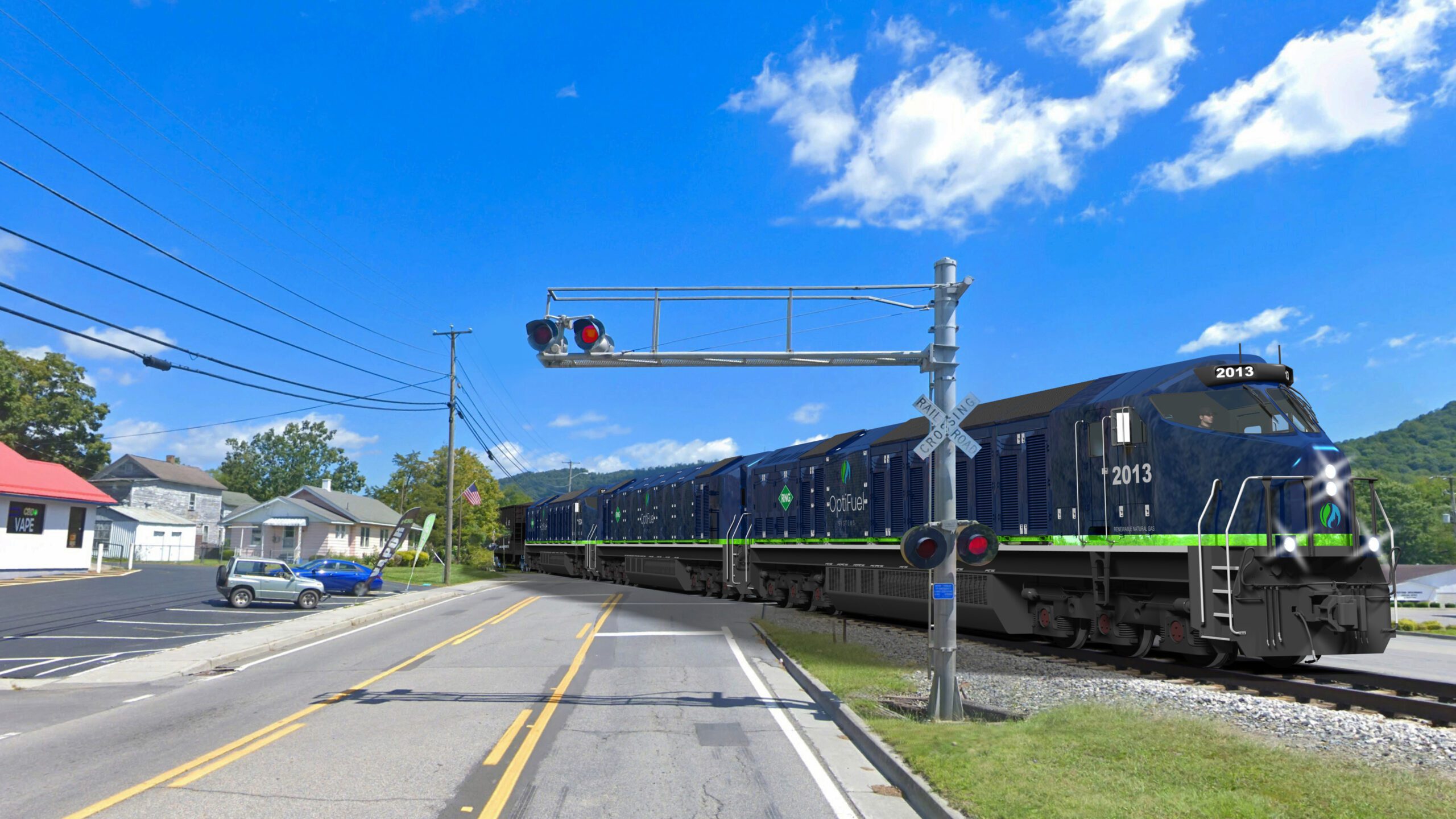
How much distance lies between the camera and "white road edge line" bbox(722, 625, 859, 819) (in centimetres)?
722

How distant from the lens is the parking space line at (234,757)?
7.86 m

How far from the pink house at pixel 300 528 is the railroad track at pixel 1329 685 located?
205 ft

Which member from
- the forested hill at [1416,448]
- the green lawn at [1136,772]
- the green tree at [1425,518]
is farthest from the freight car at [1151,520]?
the forested hill at [1416,448]

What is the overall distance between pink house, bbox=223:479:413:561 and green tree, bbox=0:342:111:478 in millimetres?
23886

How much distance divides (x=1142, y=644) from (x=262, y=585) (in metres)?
25.9

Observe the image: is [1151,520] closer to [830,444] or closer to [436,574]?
[830,444]

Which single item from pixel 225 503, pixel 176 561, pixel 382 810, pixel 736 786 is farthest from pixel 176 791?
pixel 225 503

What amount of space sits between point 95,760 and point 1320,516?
14.0 m

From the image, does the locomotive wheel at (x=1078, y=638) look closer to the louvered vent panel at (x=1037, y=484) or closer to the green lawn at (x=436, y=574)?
the louvered vent panel at (x=1037, y=484)

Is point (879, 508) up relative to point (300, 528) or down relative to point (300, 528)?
up

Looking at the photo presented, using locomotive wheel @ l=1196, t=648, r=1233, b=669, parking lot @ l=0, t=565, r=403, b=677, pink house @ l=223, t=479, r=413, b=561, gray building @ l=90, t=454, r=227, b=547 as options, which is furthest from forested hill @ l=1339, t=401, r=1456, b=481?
gray building @ l=90, t=454, r=227, b=547

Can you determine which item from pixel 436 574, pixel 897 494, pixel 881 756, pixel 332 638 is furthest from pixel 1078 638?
pixel 436 574

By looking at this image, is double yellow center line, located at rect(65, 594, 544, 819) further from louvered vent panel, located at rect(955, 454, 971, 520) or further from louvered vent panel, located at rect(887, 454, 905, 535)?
louvered vent panel, located at rect(887, 454, 905, 535)

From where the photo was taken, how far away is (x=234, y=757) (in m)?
8.78
